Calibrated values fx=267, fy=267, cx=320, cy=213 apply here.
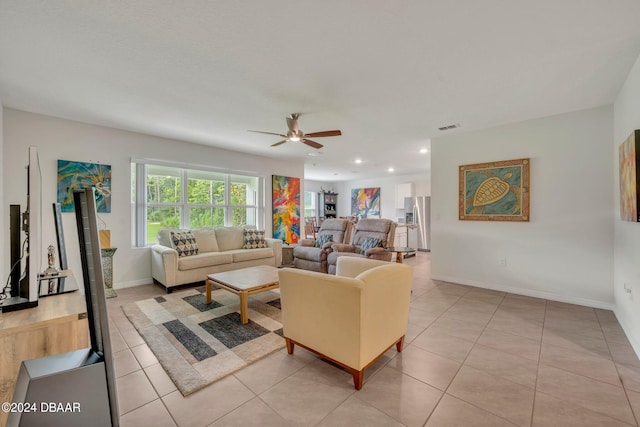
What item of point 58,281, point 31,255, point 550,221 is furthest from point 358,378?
point 550,221

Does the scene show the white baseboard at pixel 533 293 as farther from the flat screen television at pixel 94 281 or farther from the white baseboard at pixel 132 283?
the white baseboard at pixel 132 283

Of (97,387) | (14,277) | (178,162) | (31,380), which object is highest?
(178,162)

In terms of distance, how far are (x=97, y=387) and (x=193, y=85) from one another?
2594 mm

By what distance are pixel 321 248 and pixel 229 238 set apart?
1.76 meters

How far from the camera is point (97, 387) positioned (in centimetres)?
110

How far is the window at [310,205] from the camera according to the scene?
10.5 meters

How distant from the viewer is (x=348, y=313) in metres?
1.76

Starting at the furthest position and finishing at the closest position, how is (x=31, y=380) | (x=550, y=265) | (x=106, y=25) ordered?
(x=550, y=265) < (x=106, y=25) < (x=31, y=380)

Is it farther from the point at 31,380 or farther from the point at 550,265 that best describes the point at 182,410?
the point at 550,265

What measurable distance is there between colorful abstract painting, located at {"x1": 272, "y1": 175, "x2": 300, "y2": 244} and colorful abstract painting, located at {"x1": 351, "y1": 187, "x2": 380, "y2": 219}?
4.03 metres

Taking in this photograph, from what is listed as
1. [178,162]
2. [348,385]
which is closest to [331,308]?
[348,385]

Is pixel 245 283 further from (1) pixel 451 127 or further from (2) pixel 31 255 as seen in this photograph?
(1) pixel 451 127

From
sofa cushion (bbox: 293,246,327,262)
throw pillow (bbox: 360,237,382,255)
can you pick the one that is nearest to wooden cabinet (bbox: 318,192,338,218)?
sofa cushion (bbox: 293,246,327,262)

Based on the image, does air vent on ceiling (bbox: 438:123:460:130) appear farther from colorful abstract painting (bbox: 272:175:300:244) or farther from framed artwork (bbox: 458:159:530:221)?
colorful abstract painting (bbox: 272:175:300:244)
